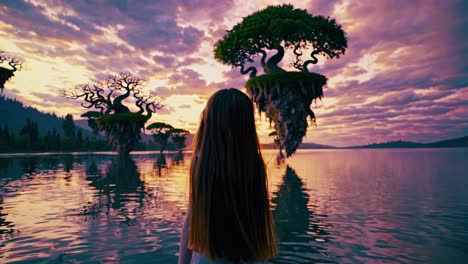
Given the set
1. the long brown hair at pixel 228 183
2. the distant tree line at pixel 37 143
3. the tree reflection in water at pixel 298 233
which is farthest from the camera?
the distant tree line at pixel 37 143

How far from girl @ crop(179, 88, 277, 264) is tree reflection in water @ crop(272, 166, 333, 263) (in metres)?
5.03

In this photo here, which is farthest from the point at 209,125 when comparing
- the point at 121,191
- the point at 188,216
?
the point at 121,191

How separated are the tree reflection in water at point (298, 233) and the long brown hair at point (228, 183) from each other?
503 centimetres

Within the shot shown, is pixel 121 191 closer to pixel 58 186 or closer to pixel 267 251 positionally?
pixel 58 186

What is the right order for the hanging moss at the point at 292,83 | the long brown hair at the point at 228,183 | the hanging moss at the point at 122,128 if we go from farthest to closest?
the hanging moss at the point at 122,128, the hanging moss at the point at 292,83, the long brown hair at the point at 228,183

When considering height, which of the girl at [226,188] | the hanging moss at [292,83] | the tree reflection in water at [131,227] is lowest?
the tree reflection in water at [131,227]

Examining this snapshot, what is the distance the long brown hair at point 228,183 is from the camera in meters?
2.19

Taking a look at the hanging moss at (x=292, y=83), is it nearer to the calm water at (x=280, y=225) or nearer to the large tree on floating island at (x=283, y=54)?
the large tree on floating island at (x=283, y=54)

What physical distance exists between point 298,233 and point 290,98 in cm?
1956

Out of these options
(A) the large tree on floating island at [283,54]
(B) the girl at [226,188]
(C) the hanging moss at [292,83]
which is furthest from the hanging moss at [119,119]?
(B) the girl at [226,188]

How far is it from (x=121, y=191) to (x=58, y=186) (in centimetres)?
458

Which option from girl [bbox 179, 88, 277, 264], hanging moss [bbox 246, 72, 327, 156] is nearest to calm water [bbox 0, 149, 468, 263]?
girl [bbox 179, 88, 277, 264]

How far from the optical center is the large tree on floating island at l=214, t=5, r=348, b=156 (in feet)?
90.2

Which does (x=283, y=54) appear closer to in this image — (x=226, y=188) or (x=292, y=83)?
(x=292, y=83)
